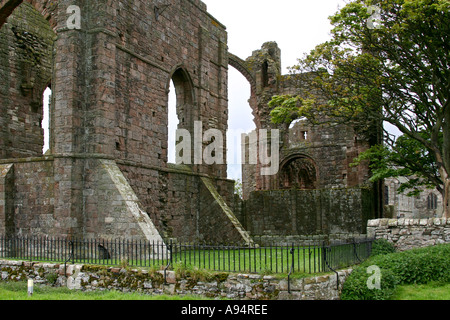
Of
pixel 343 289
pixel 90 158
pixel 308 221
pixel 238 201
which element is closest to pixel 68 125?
pixel 90 158

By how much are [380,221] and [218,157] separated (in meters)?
7.10

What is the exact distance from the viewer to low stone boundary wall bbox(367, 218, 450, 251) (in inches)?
561

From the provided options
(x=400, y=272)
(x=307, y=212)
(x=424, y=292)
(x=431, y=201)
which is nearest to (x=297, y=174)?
(x=307, y=212)

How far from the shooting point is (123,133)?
14.2 metres

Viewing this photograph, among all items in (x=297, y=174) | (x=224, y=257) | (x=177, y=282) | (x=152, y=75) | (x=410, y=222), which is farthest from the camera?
(x=297, y=174)

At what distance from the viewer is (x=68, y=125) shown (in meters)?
12.9

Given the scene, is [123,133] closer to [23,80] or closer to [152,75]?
[152,75]

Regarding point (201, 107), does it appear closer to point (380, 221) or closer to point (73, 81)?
point (73, 81)

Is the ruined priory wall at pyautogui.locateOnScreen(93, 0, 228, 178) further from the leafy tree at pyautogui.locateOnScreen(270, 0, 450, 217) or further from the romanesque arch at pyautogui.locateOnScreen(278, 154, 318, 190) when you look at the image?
the romanesque arch at pyautogui.locateOnScreen(278, 154, 318, 190)

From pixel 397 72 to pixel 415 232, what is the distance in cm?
551

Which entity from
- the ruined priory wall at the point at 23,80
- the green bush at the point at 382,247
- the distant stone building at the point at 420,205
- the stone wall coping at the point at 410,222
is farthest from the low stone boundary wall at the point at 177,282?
the distant stone building at the point at 420,205

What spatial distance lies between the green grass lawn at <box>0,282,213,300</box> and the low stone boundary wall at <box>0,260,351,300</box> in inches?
12.4

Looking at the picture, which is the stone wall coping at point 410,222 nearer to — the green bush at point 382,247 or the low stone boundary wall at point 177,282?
the green bush at point 382,247

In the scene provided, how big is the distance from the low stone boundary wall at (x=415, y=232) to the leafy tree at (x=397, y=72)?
97 cm
